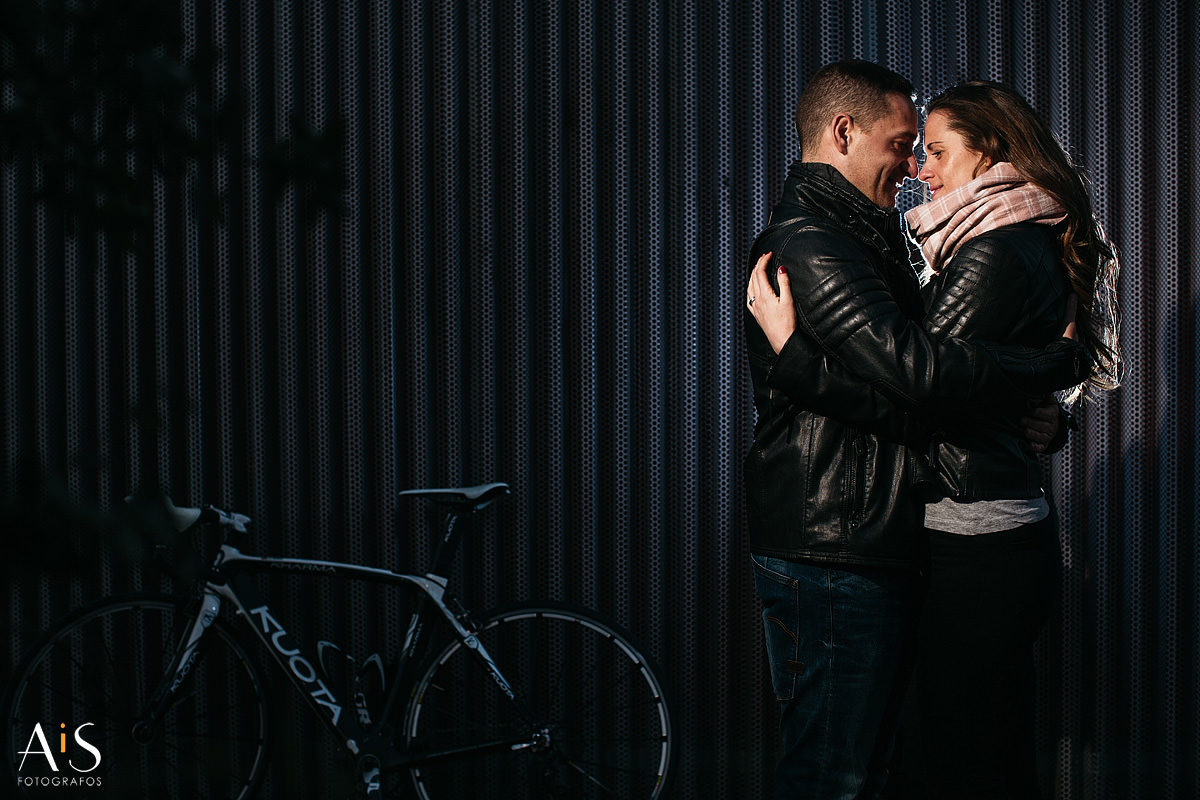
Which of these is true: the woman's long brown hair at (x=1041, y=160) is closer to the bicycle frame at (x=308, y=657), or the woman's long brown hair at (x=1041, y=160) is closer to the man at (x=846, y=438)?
the man at (x=846, y=438)

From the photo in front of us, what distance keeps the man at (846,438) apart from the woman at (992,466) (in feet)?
0.24

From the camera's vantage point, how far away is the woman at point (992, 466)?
5.72 feet

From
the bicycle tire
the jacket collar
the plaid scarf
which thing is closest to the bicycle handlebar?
the bicycle tire

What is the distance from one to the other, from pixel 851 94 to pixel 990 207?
1.38ft

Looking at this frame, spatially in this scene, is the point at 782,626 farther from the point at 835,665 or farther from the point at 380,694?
the point at 380,694

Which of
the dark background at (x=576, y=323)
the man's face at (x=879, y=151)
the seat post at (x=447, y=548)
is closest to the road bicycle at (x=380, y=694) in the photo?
the seat post at (x=447, y=548)

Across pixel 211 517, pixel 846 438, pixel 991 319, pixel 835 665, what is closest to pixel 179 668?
pixel 211 517

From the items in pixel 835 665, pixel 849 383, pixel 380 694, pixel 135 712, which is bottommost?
pixel 135 712

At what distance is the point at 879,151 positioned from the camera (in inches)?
74.7

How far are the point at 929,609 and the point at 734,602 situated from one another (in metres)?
1.20

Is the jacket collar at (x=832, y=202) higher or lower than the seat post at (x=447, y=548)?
higher

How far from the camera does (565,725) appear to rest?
2910mm

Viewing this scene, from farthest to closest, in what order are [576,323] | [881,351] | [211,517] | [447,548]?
1. [576,323]
2. [447,548]
3. [211,517]
4. [881,351]

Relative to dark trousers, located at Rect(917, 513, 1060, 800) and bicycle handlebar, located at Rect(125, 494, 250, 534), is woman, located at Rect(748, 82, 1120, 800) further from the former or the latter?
bicycle handlebar, located at Rect(125, 494, 250, 534)
